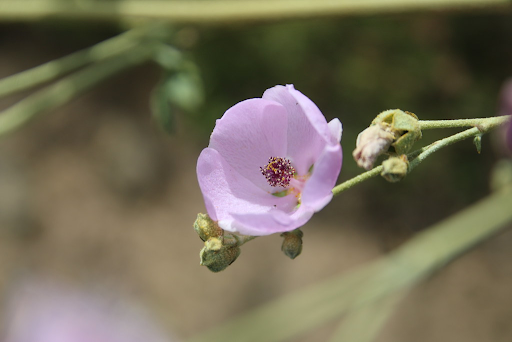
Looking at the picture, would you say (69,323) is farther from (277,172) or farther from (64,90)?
(277,172)

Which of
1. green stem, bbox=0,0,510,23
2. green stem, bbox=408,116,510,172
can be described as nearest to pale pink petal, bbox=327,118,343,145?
green stem, bbox=408,116,510,172

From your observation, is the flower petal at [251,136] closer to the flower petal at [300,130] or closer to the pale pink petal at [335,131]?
the flower petal at [300,130]

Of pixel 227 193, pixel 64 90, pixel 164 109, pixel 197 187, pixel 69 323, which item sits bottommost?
pixel 227 193

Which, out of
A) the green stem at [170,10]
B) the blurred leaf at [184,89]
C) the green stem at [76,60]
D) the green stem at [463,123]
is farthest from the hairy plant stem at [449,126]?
the green stem at [76,60]

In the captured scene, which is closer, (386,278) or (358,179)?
(358,179)

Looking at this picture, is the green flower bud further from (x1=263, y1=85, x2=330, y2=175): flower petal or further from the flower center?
the flower center

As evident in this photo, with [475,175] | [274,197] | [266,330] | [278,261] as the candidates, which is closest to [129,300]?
[278,261]

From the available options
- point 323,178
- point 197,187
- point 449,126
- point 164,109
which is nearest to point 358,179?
point 323,178
